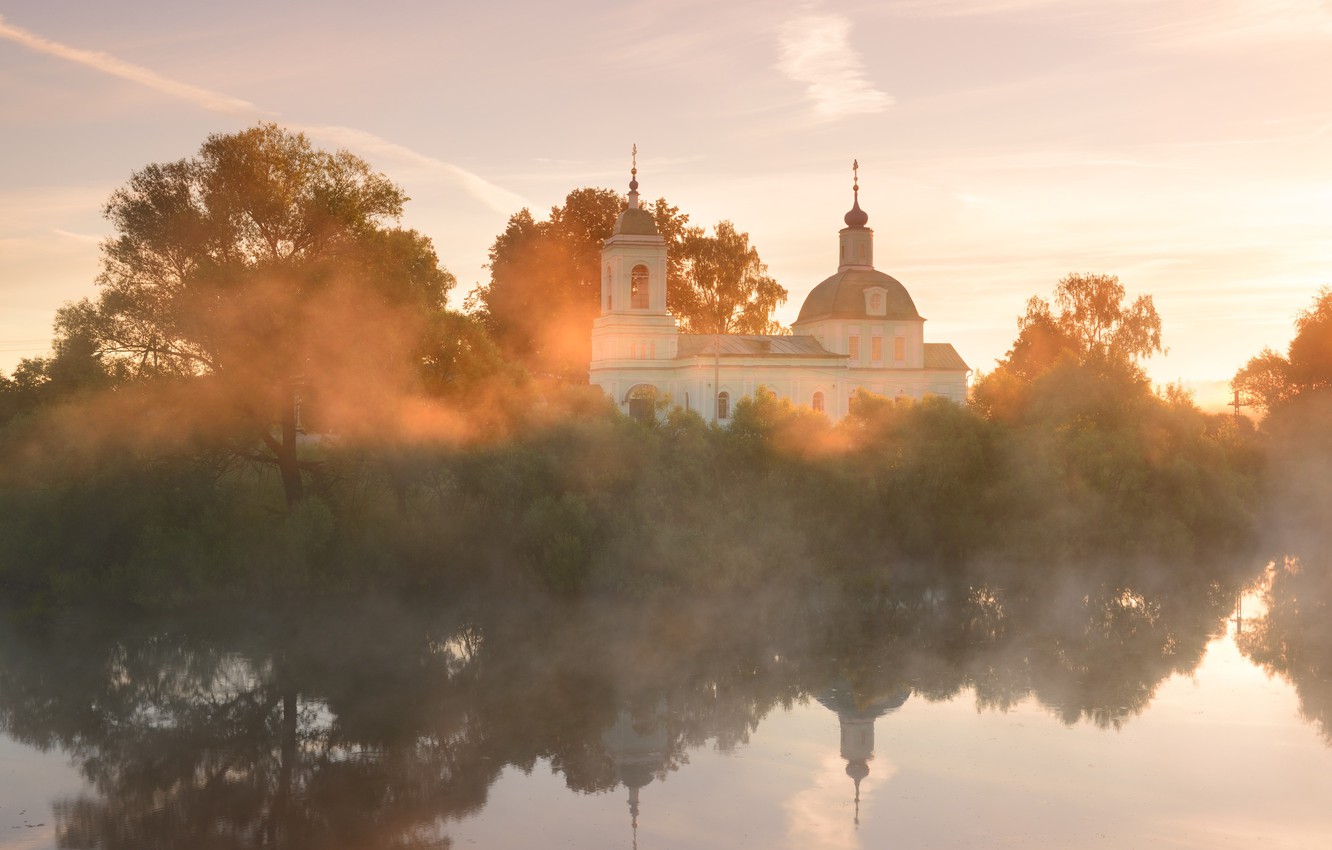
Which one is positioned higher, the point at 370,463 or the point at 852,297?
the point at 852,297

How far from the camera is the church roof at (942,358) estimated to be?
212ft

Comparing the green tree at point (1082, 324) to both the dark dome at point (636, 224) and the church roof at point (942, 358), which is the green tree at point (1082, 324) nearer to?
the church roof at point (942, 358)

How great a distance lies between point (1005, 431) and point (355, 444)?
1623cm

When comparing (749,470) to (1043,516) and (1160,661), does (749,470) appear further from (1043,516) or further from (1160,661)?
(1160,661)

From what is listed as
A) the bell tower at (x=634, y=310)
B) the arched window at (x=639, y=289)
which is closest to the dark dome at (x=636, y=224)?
the bell tower at (x=634, y=310)

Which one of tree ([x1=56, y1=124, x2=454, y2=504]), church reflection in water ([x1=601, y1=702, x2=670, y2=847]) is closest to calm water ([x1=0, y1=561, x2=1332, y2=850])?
church reflection in water ([x1=601, y1=702, x2=670, y2=847])

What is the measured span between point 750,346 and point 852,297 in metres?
7.28

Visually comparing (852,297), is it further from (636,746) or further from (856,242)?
(636,746)

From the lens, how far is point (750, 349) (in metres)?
58.3

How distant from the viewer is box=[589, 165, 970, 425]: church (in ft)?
184

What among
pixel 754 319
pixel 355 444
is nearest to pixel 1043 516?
pixel 355 444

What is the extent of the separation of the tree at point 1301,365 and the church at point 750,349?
15.2m

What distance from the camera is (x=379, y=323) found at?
29953 millimetres

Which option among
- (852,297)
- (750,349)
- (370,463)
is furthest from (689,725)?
(852,297)
